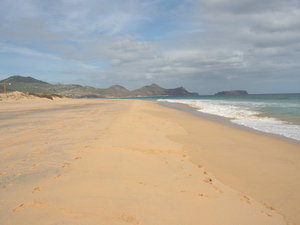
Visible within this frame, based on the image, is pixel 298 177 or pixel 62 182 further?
pixel 298 177

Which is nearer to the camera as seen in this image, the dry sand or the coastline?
the dry sand

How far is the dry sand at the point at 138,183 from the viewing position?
9.72ft

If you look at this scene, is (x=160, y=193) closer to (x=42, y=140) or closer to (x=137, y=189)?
(x=137, y=189)

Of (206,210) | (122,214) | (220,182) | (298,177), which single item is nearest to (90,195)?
(122,214)

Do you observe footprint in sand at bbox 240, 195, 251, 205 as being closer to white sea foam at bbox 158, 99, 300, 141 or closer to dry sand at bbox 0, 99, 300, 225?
dry sand at bbox 0, 99, 300, 225

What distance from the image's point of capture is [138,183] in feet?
13.3

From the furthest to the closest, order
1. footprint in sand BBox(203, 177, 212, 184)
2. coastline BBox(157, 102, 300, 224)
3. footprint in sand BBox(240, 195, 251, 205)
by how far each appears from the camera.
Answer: footprint in sand BBox(203, 177, 212, 184)
coastline BBox(157, 102, 300, 224)
footprint in sand BBox(240, 195, 251, 205)

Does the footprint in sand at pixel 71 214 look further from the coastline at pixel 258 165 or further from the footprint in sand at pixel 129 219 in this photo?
the coastline at pixel 258 165

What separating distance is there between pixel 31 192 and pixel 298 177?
547cm

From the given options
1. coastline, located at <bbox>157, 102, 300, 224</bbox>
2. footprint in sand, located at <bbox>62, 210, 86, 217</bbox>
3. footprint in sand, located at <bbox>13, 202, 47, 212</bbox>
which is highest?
footprint in sand, located at <bbox>13, 202, 47, 212</bbox>

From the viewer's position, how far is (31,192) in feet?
11.1

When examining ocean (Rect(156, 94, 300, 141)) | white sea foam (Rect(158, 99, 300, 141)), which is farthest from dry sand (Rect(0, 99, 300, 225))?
ocean (Rect(156, 94, 300, 141))

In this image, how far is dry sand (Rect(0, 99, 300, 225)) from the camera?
9.72 feet

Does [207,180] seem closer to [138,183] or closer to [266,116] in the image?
[138,183]
